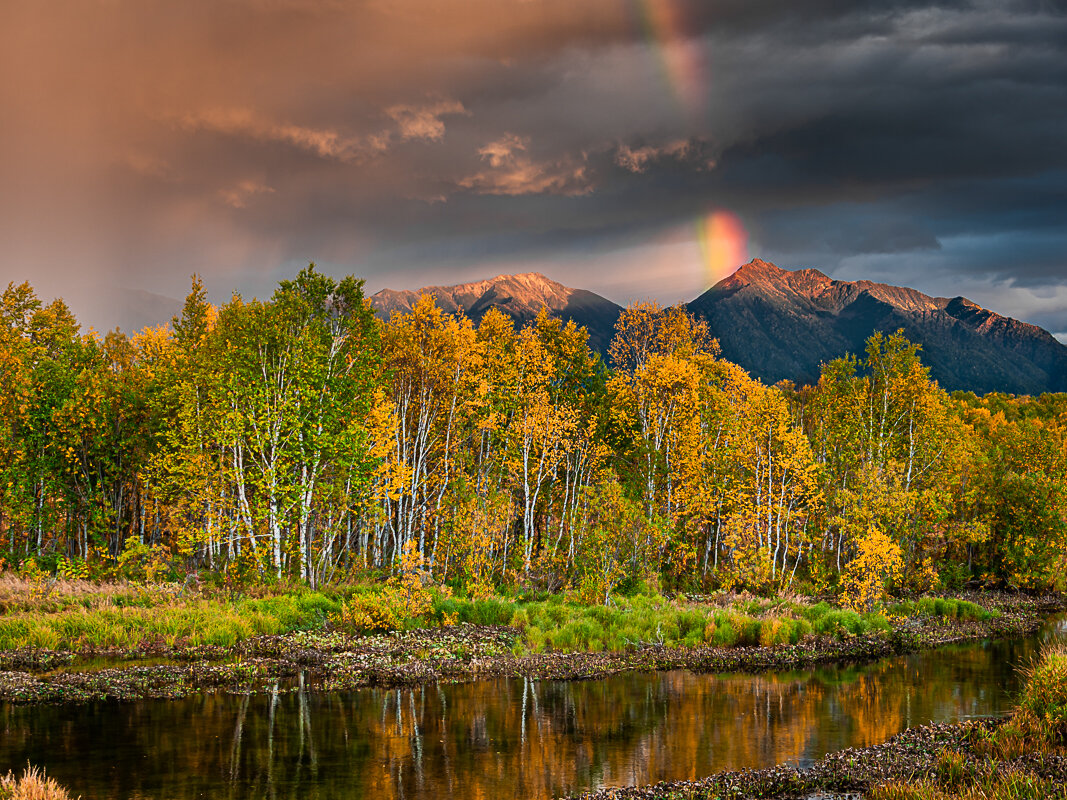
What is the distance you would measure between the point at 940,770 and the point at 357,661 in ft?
72.6

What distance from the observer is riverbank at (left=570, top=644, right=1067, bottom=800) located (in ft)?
53.1

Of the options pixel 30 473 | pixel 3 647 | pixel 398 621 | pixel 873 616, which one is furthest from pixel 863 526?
pixel 30 473

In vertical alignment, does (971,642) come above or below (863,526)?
below

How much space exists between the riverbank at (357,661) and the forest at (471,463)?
721 cm

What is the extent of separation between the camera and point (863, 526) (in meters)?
47.8

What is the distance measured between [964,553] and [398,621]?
174ft

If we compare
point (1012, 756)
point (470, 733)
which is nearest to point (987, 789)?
point (1012, 756)

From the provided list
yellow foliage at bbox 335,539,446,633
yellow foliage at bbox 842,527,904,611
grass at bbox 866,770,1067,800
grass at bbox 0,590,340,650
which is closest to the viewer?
grass at bbox 866,770,1067,800

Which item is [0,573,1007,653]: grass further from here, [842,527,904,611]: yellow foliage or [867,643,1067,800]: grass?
[867,643,1067,800]: grass

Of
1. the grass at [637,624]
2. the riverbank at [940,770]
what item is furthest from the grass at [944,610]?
the riverbank at [940,770]

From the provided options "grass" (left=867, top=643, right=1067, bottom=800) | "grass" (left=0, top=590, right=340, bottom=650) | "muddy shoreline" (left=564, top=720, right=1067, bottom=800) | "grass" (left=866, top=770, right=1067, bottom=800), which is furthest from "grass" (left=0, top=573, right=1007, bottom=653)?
"grass" (left=866, top=770, right=1067, bottom=800)

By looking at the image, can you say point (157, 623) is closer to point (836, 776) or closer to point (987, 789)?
point (836, 776)

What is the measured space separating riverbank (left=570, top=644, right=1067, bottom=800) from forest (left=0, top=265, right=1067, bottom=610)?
76.2 ft

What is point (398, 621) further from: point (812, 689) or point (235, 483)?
point (812, 689)
